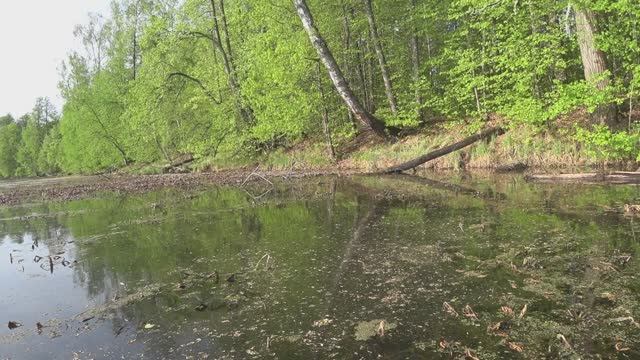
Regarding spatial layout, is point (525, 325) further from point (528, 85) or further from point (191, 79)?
point (191, 79)

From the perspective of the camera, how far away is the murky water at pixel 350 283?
13.9 feet

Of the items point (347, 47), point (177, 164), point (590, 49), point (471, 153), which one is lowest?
point (471, 153)

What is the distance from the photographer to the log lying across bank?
449 inches

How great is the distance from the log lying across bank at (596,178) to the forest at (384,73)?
0.67 metres

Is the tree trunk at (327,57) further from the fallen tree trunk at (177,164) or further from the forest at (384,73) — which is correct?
the fallen tree trunk at (177,164)

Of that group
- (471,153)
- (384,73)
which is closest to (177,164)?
(384,73)

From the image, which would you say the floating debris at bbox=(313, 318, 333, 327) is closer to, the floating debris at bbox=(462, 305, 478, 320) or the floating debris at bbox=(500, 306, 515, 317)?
the floating debris at bbox=(462, 305, 478, 320)

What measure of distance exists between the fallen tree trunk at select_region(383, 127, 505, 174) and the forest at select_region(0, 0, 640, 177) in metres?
0.51

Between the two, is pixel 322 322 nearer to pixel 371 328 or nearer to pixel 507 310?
pixel 371 328

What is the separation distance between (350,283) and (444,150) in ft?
43.4

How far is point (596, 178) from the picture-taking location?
1202cm

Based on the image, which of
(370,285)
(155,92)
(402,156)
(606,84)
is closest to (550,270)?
Result: (370,285)

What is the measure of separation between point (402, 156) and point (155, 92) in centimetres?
1474

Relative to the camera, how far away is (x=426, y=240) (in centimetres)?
770
